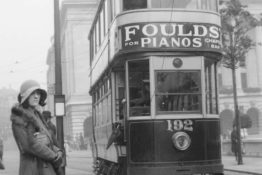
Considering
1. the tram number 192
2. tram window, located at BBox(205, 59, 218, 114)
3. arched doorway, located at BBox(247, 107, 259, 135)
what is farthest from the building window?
the tram number 192

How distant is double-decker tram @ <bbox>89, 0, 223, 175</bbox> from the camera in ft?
32.8

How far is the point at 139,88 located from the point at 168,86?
616 mm

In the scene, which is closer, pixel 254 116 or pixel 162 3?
pixel 162 3

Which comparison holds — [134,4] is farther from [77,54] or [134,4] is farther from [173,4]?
[77,54]

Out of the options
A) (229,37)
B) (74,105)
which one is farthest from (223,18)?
(74,105)

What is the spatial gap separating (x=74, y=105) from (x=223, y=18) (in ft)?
158

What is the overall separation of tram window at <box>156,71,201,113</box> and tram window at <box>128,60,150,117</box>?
259mm

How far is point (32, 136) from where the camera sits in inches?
185

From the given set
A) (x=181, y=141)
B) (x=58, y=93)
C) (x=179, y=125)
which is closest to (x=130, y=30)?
(x=179, y=125)

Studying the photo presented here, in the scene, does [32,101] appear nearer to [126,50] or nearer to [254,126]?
[126,50]

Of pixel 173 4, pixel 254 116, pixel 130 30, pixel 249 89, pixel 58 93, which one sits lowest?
pixel 58 93

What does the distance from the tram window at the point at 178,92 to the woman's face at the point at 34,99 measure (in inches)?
208

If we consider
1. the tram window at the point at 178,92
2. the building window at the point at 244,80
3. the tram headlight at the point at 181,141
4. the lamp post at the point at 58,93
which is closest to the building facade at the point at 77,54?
the building window at the point at 244,80

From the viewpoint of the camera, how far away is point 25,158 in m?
4.77
